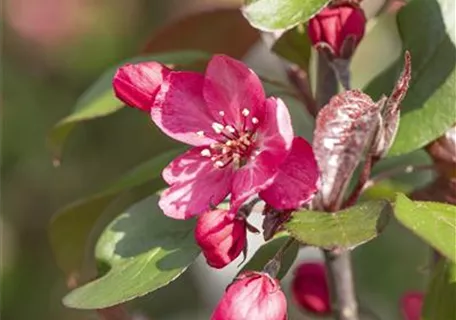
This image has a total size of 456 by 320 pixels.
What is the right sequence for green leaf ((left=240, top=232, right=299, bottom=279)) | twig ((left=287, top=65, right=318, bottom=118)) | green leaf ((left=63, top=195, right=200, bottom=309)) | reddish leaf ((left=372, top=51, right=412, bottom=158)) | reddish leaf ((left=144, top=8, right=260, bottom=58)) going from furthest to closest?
1. reddish leaf ((left=144, top=8, right=260, bottom=58))
2. twig ((left=287, top=65, right=318, bottom=118))
3. green leaf ((left=240, top=232, right=299, bottom=279))
4. green leaf ((left=63, top=195, right=200, bottom=309))
5. reddish leaf ((left=372, top=51, right=412, bottom=158))

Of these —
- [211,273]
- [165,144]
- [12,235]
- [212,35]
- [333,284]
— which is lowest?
[211,273]

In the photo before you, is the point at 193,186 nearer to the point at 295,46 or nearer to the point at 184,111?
the point at 184,111

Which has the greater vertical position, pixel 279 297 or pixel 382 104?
pixel 382 104

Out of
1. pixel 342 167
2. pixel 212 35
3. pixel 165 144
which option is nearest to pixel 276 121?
pixel 342 167

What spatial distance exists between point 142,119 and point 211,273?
0.46 metres

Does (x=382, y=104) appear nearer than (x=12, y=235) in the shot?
Yes

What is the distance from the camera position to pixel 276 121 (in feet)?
4.20

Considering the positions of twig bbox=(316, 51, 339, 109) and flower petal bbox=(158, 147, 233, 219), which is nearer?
flower petal bbox=(158, 147, 233, 219)

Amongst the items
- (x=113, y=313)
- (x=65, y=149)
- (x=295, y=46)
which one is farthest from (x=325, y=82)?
(x=65, y=149)

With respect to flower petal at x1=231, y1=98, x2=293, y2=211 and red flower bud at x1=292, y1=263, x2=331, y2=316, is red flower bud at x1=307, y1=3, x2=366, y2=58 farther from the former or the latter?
red flower bud at x1=292, y1=263, x2=331, y2=316

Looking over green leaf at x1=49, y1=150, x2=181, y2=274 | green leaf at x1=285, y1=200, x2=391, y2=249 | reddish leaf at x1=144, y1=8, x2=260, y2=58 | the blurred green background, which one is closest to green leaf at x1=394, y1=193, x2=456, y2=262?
green leaf at x1=285, y1=200, x2=391, y2=249

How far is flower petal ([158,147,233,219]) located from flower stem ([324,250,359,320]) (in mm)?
201

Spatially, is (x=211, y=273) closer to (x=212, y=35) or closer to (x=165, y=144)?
(x=165, y=144)

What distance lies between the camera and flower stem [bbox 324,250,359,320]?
1502 mm
